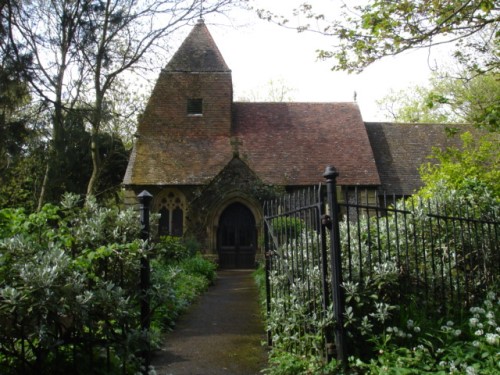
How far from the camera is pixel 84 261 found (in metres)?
3.99

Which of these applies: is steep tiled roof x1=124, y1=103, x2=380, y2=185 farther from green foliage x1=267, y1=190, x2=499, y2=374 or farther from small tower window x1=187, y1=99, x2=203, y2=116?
green foliage x1=267, y1=190, x2=499, y2=374

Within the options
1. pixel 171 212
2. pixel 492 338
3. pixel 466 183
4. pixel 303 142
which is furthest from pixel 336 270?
pixel 303 142

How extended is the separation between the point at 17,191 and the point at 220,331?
18388 millimetres

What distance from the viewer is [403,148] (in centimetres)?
2234

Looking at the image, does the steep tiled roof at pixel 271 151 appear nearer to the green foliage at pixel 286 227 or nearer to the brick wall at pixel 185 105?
the brick wall at pixel 185 105

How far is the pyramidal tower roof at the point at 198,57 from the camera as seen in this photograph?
22.2m

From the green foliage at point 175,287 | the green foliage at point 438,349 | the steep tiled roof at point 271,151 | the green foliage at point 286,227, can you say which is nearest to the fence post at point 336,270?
the green foliage at point 438,349

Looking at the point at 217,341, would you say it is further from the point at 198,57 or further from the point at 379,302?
the point at 198,57

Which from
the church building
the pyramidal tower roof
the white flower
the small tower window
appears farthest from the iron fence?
the pyramidal tower roof

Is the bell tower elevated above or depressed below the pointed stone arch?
above

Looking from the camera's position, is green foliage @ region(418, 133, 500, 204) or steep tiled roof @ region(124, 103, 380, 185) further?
steep tiled roof @ region(124, 103, 380, 185)

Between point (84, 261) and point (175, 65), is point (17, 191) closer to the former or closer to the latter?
point (175, 65)

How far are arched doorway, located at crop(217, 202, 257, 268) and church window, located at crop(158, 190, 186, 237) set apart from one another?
1679 mm

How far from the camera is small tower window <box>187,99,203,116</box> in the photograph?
2184 cm
